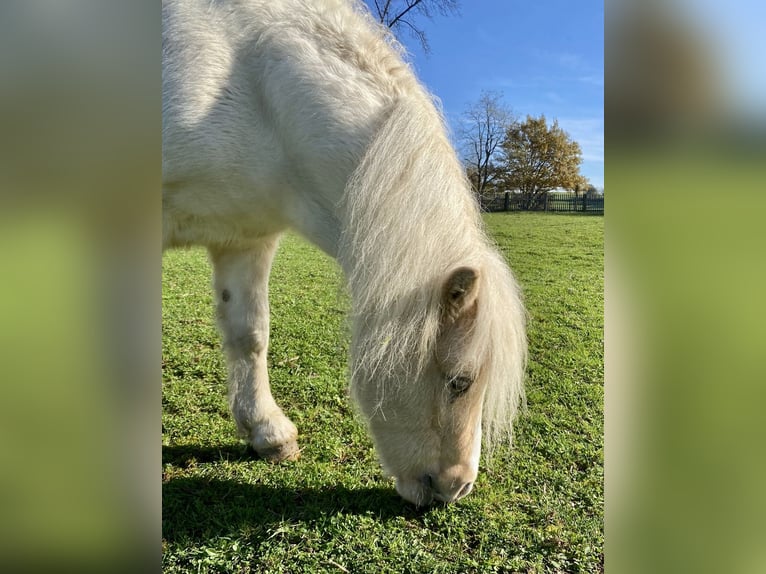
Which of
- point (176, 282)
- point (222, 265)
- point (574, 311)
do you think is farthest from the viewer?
point (574, 311)

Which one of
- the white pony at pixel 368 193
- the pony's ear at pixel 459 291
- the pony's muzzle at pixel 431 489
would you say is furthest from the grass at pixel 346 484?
the pony's ear at pixel 459 291

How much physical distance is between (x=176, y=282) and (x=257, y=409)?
6.78 feet

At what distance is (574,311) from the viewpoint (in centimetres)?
445

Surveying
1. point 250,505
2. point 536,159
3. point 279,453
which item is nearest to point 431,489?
point 250,505

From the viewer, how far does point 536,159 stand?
1.78 metres

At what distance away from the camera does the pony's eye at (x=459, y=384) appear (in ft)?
5.30

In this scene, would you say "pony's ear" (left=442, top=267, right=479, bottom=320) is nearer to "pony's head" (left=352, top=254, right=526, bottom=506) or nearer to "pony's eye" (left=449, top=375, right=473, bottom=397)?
"pony's head" (left=352, top=254, right=526, bottom=506)

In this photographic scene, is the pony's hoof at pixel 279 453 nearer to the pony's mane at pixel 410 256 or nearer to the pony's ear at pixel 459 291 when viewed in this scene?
the pony's mane at pixel 410 256

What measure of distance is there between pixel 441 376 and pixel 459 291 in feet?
1.14

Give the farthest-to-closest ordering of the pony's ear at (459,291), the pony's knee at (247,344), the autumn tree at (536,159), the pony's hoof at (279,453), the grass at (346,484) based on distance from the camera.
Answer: the pony's knee at (247,344), the pony's hoof at (279,453), the grass at (346,484), the autumn tree at (536,159), the pony's ear at (459,291)

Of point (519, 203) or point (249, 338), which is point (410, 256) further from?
point (249, 338)

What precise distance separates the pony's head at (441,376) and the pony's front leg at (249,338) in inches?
32.1
